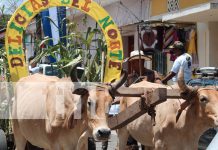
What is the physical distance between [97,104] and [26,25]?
197cm

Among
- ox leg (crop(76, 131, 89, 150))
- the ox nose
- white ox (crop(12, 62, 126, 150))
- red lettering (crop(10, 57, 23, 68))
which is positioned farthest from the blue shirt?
the ox nose

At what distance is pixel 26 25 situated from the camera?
5953 millimetres

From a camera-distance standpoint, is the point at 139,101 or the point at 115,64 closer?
the point at 139,101

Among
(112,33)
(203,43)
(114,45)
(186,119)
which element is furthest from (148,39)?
(186,119)

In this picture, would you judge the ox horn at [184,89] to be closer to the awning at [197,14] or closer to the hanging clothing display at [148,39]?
the awning at [197,14]

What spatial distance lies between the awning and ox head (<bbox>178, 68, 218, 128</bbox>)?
604 centimetres

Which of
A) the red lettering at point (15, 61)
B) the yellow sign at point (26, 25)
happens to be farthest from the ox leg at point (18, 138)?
the red lettering at point (15, 61)

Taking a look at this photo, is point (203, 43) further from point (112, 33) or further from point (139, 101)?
point (139, 101)

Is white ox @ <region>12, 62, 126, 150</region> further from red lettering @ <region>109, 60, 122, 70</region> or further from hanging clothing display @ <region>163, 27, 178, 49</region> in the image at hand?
hanging clothing display @ <region>163, 27, 178, 49</region>

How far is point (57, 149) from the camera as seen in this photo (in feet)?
16.1

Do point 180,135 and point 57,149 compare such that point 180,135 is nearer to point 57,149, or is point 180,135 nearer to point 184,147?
point 184,147

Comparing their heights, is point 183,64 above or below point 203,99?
above

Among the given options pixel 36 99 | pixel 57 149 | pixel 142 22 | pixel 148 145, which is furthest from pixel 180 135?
pixel 142 22

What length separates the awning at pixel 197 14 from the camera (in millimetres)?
10779
